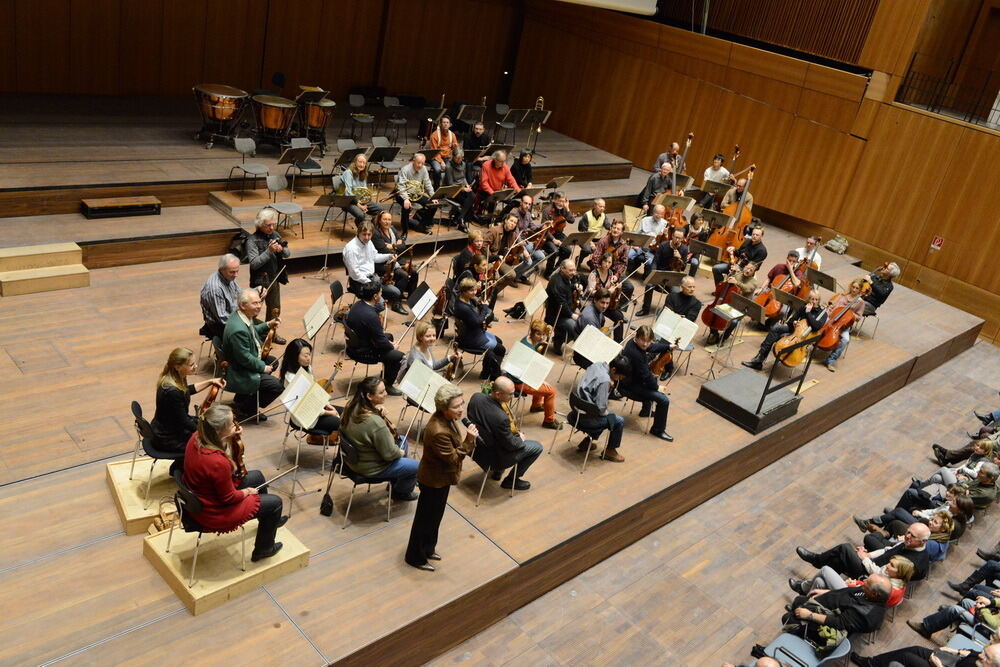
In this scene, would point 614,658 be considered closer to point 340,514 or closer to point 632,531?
point 632,531

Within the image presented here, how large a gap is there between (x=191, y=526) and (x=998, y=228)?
41.8 feet

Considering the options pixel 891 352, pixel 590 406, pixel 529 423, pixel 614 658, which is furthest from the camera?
pixel 891 352

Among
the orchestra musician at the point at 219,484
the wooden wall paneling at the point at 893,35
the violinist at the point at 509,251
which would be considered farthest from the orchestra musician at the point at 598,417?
the wooden wall paneling at the point at 893,35

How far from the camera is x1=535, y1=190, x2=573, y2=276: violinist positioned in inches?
444

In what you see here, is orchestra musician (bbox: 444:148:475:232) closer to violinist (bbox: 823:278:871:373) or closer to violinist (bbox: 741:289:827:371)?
violinist (bbox: 741:289:827:371)

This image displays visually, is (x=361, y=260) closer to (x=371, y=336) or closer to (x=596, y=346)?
(x=371, y=336)

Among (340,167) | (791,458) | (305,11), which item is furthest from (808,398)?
(305,11)

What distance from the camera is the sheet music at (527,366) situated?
7273 millimetres

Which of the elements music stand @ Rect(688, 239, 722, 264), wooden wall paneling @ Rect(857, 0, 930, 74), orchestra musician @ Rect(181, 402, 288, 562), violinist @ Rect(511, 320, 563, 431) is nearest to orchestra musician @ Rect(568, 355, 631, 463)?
violinist @ Rect(511, 320, 563, 431)

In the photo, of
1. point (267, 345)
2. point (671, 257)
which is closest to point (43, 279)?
point (267, 345)

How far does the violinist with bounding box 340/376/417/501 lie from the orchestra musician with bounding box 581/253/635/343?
3876mm

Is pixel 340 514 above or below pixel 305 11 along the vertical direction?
below

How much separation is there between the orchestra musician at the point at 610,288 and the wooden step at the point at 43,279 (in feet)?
17.2

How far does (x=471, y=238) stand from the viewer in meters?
8.97
